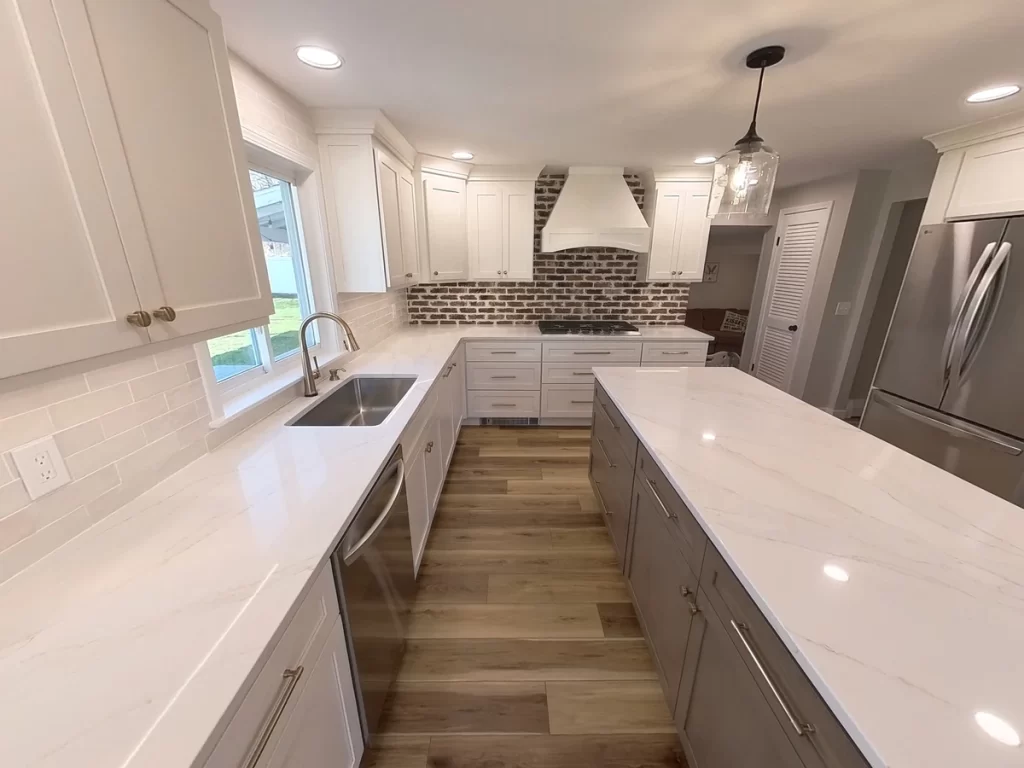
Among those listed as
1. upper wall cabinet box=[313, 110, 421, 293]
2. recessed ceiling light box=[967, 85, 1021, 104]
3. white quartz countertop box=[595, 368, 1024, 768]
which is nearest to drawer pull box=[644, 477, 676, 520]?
white quartz countertop box=[595, 368, 1024, 768]

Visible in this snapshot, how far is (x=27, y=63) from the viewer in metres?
0.61

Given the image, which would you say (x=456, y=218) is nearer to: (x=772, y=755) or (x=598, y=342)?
(x=598, y=342)

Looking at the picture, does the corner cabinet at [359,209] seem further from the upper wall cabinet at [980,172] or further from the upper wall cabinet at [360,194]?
the upper wall cabinet at [980,172]

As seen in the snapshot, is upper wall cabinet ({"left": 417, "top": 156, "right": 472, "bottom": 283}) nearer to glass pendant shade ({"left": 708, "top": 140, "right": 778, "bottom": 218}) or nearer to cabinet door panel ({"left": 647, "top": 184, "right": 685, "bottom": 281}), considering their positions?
cabinet door panel ({"left": 647, "top": 184, "right": 685, "bottom": 281})

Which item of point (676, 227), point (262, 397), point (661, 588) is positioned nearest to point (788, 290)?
point (676, 227)

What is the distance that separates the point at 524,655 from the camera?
1.58 m

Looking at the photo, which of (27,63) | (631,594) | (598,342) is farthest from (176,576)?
(598,342)

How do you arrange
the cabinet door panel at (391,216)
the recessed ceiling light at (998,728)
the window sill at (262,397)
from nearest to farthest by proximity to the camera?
1. the recessed ceiling light at (998,728)
2. the window sill at (262,397)
3. the cabinet door panel at (391,216)

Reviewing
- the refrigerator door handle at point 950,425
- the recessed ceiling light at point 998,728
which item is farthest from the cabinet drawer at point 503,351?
the recessed ceiling light at point 998,728

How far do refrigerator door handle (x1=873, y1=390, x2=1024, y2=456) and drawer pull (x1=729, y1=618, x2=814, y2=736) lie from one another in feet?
7.26

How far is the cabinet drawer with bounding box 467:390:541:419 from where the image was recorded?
355 centimetres

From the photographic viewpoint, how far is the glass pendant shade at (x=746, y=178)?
4.88 feet

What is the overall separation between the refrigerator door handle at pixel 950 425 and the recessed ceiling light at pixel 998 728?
223 centimetres

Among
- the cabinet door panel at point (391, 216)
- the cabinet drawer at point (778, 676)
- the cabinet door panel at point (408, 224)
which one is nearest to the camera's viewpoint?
the cabinet drawer at point (778, 676)
